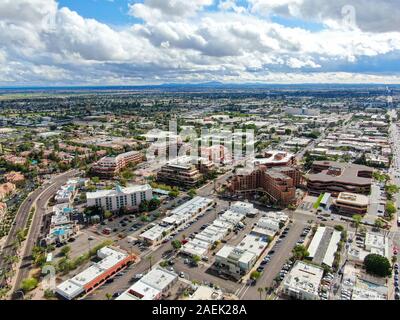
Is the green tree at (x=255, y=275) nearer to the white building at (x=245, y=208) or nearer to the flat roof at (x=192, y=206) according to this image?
the white building at (x=245, y=208)

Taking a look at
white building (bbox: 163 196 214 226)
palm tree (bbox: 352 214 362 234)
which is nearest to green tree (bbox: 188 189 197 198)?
white building (bbox: 163 196 214 226)

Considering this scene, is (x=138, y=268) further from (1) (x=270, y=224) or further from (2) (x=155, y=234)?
(1) (x=270, y=224)

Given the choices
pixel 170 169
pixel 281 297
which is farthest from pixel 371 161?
pixel 281 297

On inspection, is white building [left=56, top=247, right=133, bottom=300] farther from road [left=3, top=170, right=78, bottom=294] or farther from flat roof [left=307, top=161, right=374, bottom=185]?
flat roof [left=307, top=161, right=374, bottom=185]

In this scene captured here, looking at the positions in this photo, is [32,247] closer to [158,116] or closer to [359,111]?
[158,116]
